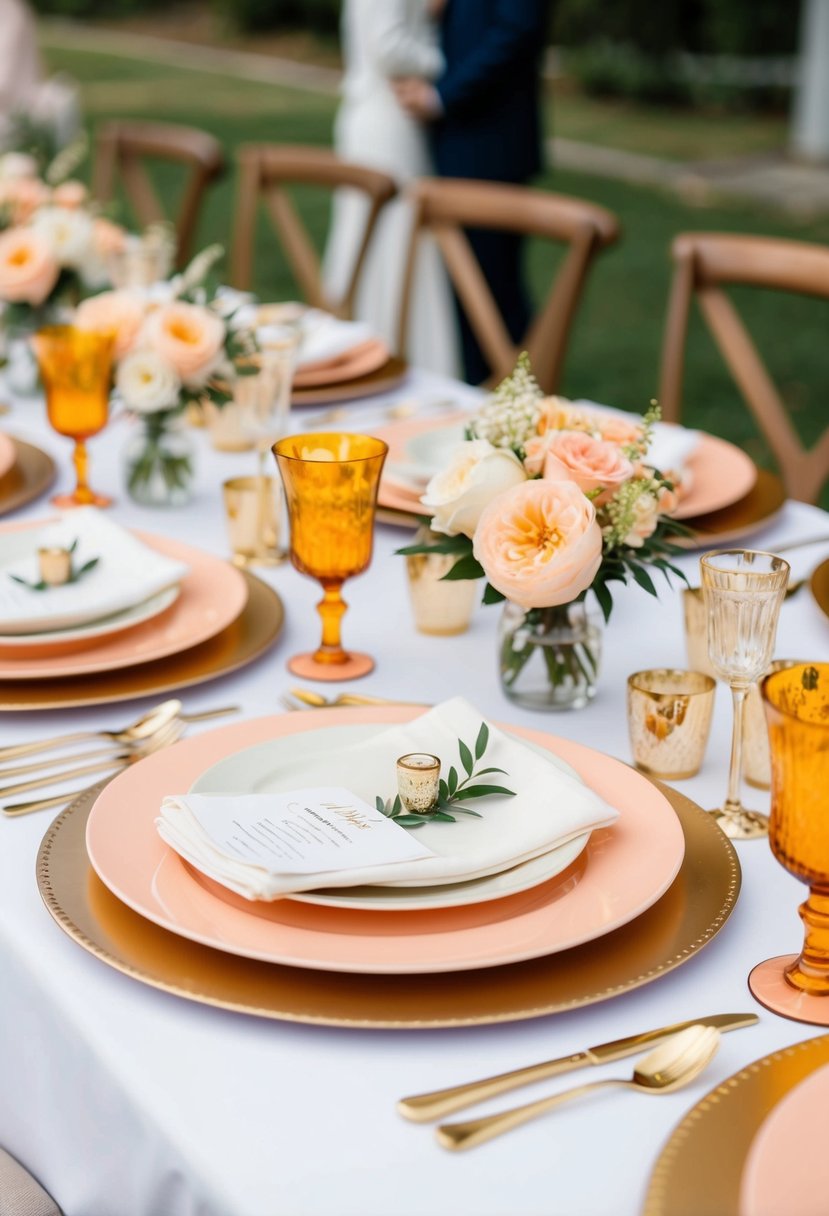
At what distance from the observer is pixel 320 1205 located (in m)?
0.71

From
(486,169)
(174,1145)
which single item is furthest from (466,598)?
(486,169)

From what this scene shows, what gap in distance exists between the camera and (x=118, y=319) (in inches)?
67.8

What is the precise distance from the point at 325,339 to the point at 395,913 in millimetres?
1494

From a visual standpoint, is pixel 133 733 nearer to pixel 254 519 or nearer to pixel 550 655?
pixel 550 655

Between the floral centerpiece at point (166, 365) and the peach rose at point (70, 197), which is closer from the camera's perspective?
the floral centerpiece at point (166, 365)

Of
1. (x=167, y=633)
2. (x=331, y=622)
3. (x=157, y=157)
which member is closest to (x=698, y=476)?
(x=331, y=622)

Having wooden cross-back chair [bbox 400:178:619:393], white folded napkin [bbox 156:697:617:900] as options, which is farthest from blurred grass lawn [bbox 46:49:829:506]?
white folded napkin [bbox 156:697:617:900]

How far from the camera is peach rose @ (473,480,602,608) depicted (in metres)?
1.10

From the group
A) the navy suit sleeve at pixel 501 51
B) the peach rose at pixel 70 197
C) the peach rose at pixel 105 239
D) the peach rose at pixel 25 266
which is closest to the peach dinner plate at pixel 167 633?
the peach rose at pixel 25 266

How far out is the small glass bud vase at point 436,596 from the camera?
1378 millimetres

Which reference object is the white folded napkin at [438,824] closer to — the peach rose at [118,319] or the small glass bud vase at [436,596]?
the small glass bud vase at [436,596]

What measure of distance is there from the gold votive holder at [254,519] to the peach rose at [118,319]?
25 centimetres

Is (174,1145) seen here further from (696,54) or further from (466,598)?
(696,54)

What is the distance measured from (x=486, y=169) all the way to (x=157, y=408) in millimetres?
2897
